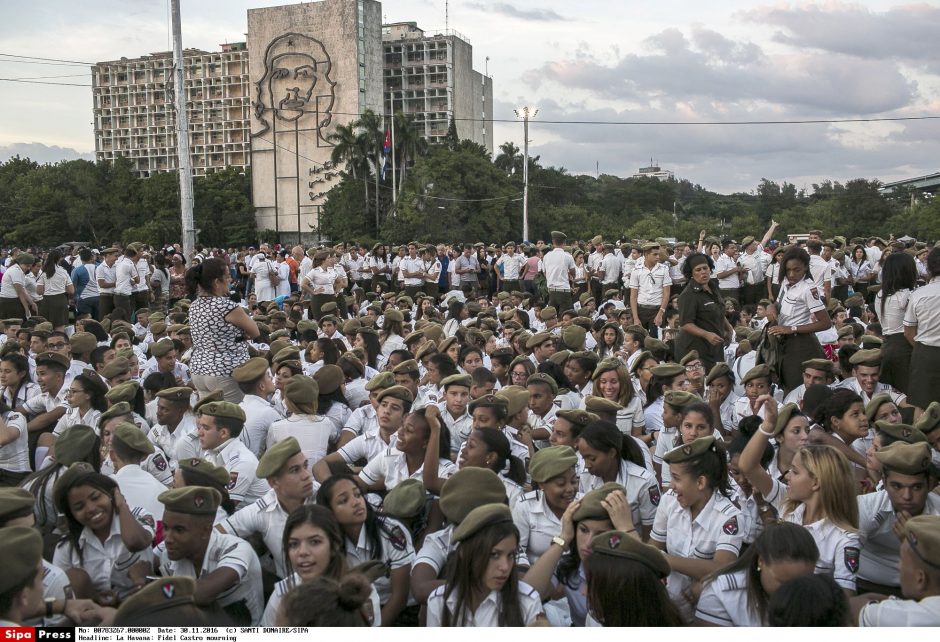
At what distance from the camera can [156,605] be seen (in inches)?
123

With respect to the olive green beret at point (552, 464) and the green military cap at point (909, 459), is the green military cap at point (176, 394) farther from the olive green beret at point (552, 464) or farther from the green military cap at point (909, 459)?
the green military cap at point (909, 459)

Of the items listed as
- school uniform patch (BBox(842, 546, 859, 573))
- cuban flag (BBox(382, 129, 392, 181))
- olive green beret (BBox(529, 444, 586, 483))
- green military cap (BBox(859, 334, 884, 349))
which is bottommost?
school uniform patch (BBox(842, 546, 859, 573))

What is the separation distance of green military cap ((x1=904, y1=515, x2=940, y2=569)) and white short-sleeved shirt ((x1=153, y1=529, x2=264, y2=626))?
2.67 m

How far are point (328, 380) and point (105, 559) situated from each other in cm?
283

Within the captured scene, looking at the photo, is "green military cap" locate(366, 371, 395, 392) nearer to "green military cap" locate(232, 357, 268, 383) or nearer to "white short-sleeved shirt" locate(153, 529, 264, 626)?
"green military cap" locate(232, 357, 268, 383)

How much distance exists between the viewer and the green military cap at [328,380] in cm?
687

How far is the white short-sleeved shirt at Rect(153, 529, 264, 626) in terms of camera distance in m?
3.86

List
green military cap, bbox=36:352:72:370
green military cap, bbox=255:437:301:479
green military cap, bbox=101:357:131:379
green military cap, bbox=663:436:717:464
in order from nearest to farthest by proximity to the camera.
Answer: green military cap, bbox=663:436:717:464
green military cap, bbox=255:437:301:479
green military cap, bbox=36:352:72:370
green military cap, bbox=101:357:131:379

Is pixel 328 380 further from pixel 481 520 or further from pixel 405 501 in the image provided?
pixel 481 520

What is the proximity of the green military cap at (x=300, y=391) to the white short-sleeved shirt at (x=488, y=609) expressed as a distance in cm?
265

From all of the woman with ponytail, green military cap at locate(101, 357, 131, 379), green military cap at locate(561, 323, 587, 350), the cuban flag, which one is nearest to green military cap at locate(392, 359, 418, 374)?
the woman with ponytail

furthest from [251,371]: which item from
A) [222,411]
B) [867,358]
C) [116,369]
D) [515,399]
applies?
[867,358]

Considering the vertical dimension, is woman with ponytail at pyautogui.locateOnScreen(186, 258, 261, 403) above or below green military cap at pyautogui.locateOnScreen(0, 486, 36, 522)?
above

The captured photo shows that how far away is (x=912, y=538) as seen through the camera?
3330 millimetres
